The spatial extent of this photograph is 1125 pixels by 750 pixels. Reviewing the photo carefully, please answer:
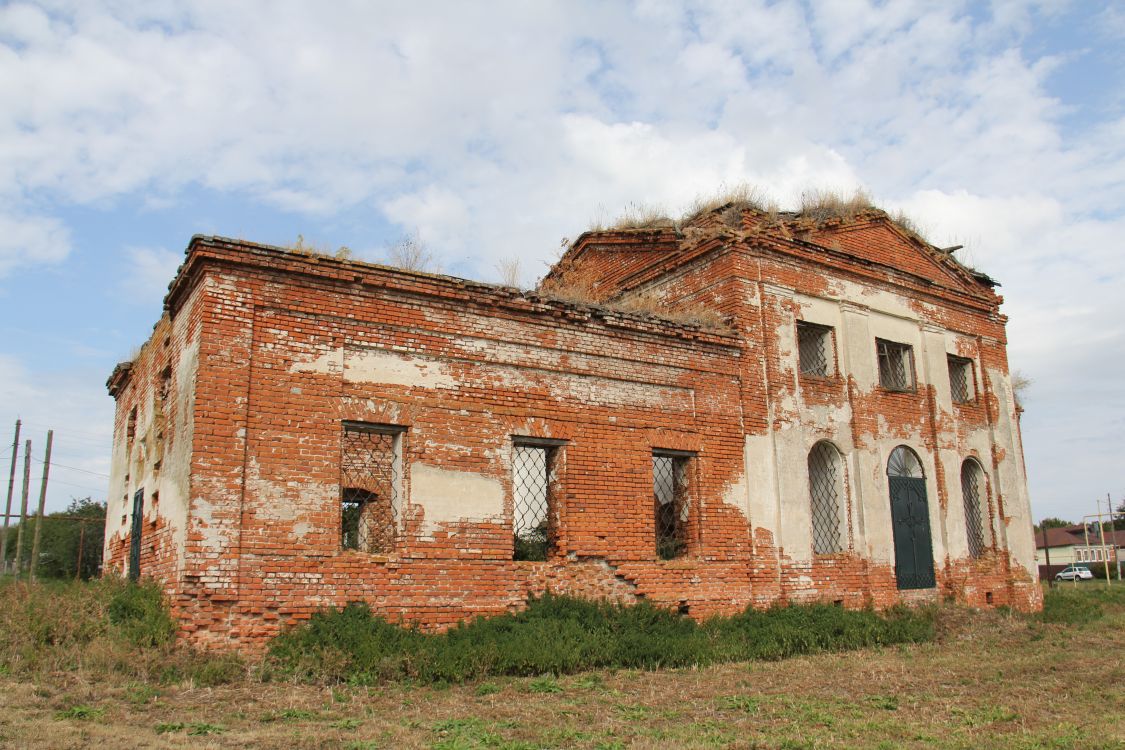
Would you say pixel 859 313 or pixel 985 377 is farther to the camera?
pixel 985 377

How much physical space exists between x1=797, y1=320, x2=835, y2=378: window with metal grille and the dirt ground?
5.78 meters

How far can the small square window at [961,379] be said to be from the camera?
691 inches

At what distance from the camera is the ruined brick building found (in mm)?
9555

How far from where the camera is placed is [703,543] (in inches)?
491

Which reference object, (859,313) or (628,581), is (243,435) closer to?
(628,581)

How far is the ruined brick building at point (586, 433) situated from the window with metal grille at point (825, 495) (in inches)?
1.4

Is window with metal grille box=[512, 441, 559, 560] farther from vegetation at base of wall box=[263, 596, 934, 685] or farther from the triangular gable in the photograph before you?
the triangular gable

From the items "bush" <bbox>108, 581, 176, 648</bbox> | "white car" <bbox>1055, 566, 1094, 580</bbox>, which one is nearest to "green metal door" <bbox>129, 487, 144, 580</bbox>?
"bush" <bbox>108, 581, 176, 648</bbox>

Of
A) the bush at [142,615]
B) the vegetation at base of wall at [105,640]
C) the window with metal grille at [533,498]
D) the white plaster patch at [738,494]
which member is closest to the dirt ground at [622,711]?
the vegetation at base of wall at [105,640]

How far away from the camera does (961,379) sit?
17.7 m

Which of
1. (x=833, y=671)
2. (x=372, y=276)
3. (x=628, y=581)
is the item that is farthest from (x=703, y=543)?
(x=372, y=276)

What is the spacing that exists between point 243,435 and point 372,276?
7.73ft

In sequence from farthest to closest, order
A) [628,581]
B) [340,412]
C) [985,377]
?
[985,377], [628,581], [340,412]

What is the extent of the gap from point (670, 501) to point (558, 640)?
13.8 feet
